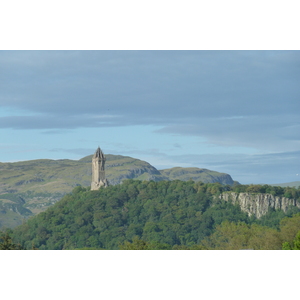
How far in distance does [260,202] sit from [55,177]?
110 metres

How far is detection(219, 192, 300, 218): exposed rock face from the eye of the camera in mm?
79250

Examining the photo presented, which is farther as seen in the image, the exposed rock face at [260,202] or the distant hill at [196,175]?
the distant hill at [196,175]

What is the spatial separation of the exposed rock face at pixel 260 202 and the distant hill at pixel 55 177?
5282 centimetres

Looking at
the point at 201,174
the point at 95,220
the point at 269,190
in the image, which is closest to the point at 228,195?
the point at 269,190

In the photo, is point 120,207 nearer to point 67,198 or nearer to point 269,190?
point 67,198

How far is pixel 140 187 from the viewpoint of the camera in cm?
9262

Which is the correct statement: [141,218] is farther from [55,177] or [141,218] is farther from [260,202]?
[55,177]

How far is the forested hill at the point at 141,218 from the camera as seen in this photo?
74.4 m

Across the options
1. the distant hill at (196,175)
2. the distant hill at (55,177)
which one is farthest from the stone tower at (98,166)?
the distant hill at (55,177)

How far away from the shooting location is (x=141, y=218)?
277 feet

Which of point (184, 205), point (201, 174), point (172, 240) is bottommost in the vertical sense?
point (172, 240)

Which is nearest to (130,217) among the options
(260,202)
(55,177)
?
(260,202)

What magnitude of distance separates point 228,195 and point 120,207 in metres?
18.9

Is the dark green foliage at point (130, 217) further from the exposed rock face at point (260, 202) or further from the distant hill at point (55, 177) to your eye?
the distant hill at point (55, 177)
